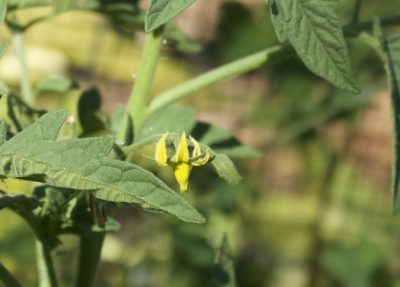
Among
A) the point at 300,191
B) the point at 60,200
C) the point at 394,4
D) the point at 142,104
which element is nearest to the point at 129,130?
the point at 142,104

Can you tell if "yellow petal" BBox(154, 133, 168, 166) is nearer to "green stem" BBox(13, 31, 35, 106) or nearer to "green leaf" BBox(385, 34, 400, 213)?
"green leaf" BBox(385, 34, 400, 213)

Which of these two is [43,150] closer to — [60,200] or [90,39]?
[60,200]

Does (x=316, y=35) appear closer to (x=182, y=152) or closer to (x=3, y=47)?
(x=182, y=152)

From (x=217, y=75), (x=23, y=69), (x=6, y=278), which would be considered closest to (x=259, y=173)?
(x=23, y=69)

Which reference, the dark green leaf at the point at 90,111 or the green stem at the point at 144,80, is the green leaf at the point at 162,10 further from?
the dark green leaf at the point at 90,111

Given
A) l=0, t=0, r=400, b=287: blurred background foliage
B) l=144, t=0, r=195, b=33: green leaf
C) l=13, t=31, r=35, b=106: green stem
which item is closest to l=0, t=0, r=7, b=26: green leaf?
l=144, t=0, r=195, b=33: green leaf
